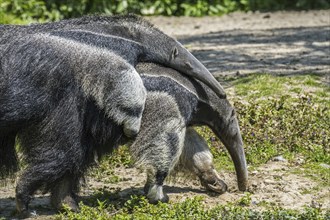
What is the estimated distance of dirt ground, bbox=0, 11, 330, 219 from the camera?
793cm

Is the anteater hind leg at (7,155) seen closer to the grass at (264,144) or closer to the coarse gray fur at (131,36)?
the grass at (264,144)

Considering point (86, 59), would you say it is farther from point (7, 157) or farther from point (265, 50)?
point (265, 50)

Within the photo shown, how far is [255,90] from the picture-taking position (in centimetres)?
1074

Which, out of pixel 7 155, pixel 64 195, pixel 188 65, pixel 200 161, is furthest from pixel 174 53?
pixel 7 155

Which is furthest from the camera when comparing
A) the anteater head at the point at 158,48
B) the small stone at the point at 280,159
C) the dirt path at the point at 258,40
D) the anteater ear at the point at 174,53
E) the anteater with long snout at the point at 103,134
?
the dirt path at the point at 258,40

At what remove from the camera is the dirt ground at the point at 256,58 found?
7.93 meters

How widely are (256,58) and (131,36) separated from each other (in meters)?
6.19

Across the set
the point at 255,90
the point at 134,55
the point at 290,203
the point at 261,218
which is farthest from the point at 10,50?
the point at 255,90

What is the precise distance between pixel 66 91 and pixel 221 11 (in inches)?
486

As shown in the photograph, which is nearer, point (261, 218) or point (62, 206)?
point (261, 218)

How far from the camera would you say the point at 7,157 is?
706 centimetres

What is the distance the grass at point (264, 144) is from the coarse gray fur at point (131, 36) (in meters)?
1.13

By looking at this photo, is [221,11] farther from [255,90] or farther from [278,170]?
[278,170]

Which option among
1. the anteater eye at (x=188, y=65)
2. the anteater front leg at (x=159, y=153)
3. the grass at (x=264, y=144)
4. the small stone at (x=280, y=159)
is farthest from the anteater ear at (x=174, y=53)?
the small stone at (x=280, y=159)
